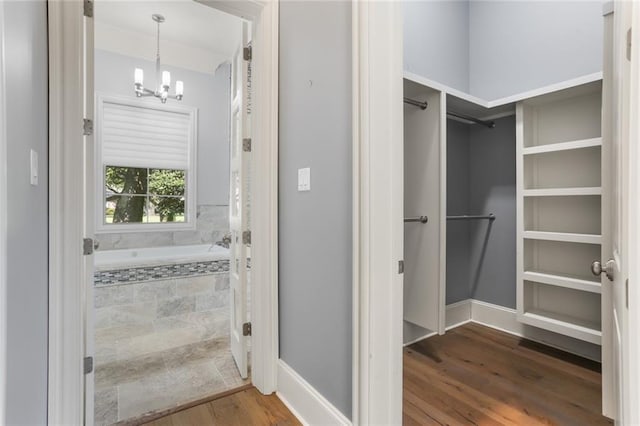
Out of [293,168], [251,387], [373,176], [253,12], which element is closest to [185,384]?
[251,387]

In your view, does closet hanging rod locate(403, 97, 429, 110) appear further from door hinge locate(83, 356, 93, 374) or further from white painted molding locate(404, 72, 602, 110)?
door hinge locate(83, 356, 93, 374)

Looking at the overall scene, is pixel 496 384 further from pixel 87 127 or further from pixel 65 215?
pixel 87 127

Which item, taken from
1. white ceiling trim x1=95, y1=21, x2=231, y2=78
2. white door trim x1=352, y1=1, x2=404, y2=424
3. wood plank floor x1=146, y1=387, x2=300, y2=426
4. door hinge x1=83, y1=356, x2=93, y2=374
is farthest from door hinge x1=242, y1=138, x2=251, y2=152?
white ceiling trim x1=95, y1=21, x2=231, y2=78

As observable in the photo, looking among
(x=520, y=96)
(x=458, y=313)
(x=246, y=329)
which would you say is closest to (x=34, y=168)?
(x=246, y=329)

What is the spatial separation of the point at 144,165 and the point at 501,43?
13.9 ft

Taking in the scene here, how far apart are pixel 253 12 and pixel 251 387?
217 cm

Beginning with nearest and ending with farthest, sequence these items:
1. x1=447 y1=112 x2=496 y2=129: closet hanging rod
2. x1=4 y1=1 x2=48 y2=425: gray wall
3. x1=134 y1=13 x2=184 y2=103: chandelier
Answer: x1=4 y1=1 x2=48 y2=425: gray wall
x1=447 y1=112 x2=496 y2=129: closet hanging rod
x1=134 y1=13 x2=184 y2=103: chandelier

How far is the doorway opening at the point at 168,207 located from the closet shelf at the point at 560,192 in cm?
203

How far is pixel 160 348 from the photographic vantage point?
2.54 meters

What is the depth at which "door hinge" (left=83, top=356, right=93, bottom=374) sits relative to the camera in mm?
1518

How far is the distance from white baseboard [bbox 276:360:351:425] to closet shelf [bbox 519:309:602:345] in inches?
67.2

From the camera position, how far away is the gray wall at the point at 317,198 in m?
1.41

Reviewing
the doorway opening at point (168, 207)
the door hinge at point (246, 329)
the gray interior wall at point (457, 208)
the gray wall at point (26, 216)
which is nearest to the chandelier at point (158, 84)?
the doorway opening at point (168, 207)
